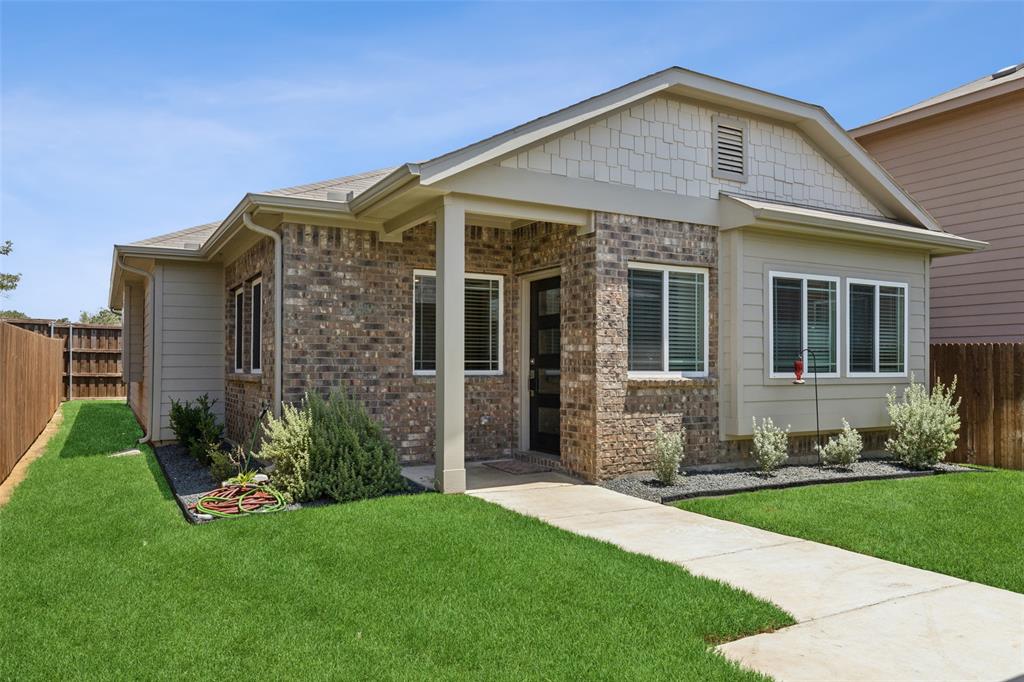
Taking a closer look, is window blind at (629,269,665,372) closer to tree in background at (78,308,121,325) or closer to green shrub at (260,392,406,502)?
green shrub at (260,392,406,502)

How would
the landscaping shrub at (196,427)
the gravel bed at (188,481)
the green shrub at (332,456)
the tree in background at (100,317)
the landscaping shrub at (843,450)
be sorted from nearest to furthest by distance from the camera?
the gravel bed at (188,481), the green shrub at (332,456), the landscaping shrub at (843,450), the landscaping shrub at (196,427), the tree in background at (100,317)

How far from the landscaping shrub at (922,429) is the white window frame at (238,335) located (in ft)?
30.3

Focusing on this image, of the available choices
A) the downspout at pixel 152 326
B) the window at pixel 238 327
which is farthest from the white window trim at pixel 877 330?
the downspout at pixel 152 326

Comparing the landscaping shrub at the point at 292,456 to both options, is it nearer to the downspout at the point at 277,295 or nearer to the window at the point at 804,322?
the downspout at the point at 277,295

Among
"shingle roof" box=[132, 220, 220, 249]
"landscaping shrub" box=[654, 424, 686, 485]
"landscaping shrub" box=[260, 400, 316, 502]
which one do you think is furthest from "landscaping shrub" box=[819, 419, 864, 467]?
"shingle roof" box=[132, 220, 220, 249]

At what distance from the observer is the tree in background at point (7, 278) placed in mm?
25734

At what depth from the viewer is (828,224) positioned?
9.09 metres

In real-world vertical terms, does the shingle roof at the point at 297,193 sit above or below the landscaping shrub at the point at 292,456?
above

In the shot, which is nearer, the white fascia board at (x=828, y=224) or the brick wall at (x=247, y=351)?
the white fascia board at (x=828, y=224)

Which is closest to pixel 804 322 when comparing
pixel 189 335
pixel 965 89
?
pixel 965 89

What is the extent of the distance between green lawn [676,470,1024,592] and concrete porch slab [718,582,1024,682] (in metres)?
0.76

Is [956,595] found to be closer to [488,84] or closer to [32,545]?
[32,545]

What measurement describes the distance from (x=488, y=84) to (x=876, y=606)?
32.4 feet

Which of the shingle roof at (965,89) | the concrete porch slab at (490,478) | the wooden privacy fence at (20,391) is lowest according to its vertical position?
the concrete porch slab at (490,478)
